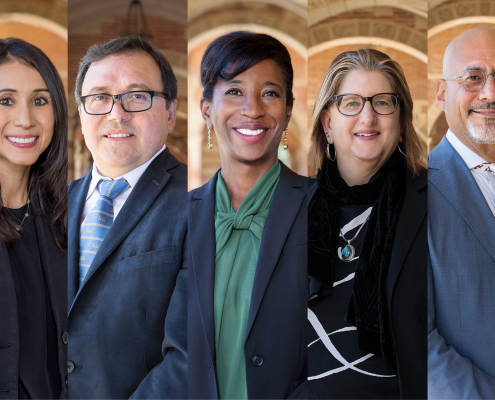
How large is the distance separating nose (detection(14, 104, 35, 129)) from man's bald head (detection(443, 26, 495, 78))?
2484mm

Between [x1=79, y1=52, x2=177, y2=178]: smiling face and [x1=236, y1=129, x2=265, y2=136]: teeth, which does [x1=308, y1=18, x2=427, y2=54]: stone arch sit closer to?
[x1=236, y1=129, x2=265, y2=136]: teeth

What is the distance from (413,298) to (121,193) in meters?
1.76

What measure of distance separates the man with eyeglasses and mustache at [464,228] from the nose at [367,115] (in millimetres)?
484

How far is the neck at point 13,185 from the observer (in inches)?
125

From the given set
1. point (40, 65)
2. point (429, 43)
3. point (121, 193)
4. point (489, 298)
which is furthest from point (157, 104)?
point (489, 298)

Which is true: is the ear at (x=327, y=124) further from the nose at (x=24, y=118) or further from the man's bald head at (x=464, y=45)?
the nose at (x=24, y=118)

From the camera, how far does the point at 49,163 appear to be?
10.6 feet

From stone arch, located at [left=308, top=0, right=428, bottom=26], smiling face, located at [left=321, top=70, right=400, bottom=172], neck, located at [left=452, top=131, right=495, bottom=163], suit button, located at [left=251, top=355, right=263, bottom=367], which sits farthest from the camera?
neck, located at [left=452, top=131, right=495, bottom=163]

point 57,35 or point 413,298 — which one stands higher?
point 57,35

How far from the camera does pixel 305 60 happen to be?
119 inches

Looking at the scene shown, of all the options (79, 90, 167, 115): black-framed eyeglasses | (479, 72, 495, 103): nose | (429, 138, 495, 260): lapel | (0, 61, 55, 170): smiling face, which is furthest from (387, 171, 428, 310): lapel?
(0, 61, 55, 170): smiling face

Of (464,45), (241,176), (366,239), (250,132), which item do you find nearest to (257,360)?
(366,239)

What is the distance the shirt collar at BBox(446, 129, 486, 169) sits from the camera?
309cm

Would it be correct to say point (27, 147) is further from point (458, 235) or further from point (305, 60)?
point (458, 235)
